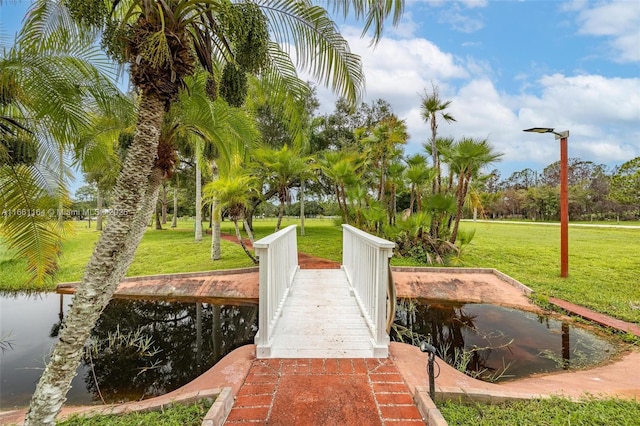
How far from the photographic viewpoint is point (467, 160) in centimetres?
835

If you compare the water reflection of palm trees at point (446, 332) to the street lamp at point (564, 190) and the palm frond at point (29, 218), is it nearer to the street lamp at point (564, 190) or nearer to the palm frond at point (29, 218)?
the street lamp at point (564, 190)

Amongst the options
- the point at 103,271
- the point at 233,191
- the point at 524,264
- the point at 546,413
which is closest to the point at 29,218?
the point at 103,271

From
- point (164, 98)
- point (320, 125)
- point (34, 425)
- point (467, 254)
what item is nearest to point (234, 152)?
point (164, 98)

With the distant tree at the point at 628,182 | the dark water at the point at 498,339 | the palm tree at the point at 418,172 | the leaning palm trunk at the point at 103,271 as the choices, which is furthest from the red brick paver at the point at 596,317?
the distant tree at the point at 628,182

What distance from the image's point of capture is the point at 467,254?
10.8m

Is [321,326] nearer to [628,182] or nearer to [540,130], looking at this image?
[540,130]

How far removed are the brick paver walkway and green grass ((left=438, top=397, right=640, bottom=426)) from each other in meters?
0.37

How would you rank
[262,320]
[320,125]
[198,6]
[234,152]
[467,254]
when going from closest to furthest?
[198,6] → [262,320] → [234,152] → [467,254] → [320,125]

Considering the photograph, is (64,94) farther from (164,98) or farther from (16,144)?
(164,98)

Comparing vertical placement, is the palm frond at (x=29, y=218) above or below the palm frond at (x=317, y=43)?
below

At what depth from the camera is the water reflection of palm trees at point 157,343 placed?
12.0 ft

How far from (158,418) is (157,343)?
2.73 m

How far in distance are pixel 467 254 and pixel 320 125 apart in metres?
11.7

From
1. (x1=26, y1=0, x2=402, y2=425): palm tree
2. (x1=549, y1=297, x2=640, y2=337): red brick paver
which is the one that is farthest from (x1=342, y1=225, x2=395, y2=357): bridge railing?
(x1=549, y1=297, x2=640, y2=337): red brick paver
